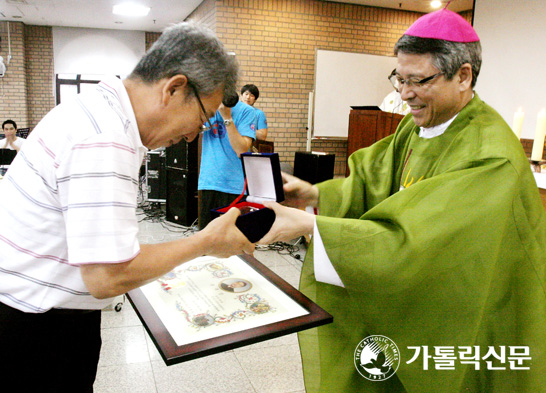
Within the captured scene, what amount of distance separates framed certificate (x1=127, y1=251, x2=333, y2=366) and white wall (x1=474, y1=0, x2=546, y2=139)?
495 centimetres

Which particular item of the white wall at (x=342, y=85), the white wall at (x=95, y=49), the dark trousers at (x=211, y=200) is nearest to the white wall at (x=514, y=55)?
the white wall at (x=342, y=85)

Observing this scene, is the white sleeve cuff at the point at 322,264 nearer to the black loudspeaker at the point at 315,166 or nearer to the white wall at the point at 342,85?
the black loudspeaker at the point at 315,166

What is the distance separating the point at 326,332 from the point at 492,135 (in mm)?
865

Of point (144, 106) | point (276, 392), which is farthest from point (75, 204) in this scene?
point (276, 392)

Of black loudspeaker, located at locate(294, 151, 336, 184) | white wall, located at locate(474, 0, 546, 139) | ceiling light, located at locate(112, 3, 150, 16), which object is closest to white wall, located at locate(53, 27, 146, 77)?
ceiling light, located at locate(112, 3, 150, 16)

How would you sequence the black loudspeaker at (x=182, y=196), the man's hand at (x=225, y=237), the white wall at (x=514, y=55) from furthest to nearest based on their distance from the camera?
the black loudspeaker at (x=182, y=196), the white wall at (x=514, y=55), the man's hand at (x=225, y=237)

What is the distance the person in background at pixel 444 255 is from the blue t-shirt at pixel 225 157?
2118mm

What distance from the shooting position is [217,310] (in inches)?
43.8

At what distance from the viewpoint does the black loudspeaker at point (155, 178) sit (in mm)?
7031

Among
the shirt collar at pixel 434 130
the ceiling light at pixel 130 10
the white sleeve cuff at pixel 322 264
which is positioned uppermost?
the ceiling light at pixel 130 10

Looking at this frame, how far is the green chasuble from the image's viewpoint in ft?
3.75

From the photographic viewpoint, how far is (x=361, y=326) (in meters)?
1.48

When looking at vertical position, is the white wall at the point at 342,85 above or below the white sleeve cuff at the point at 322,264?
above

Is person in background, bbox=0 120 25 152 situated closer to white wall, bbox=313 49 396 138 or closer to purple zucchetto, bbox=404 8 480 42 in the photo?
white wall, bbox=313 49 396 138
